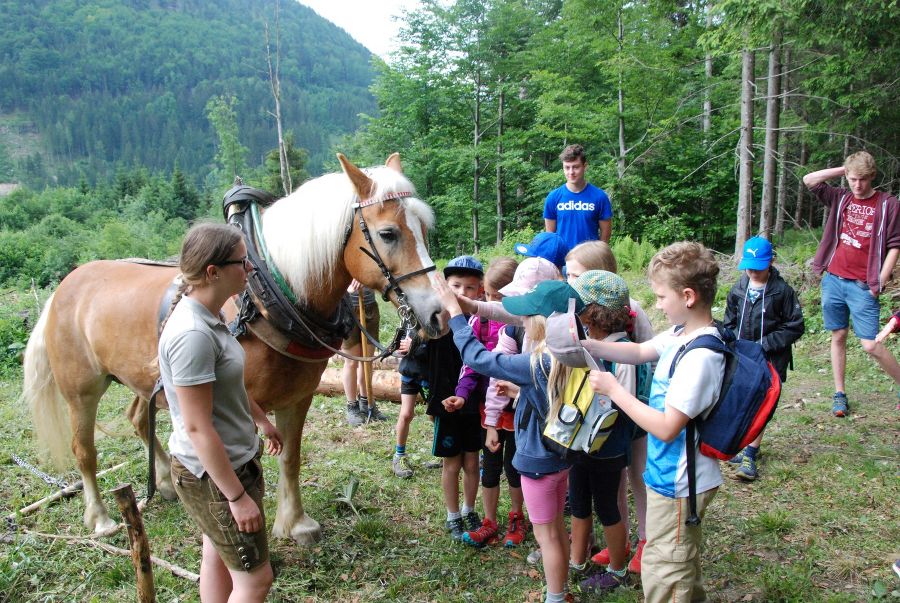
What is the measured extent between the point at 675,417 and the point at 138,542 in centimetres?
218

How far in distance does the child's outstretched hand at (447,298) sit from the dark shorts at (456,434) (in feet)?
3.23

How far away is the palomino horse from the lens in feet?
8.68

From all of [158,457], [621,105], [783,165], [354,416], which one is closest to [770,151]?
[783,165]

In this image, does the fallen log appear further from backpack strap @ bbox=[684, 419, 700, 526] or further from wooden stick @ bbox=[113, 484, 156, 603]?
backpack strap @ bbox=[684, 419, 700, 526]

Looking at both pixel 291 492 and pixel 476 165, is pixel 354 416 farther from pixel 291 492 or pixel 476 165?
pixel 476 165

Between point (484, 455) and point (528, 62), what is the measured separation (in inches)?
775

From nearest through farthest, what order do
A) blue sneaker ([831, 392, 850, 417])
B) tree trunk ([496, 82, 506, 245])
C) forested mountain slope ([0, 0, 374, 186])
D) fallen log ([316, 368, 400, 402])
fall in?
blue sneaker ([831, 392, 850, 417])
fallen log ([316, 368, 400, 402])
tree trunk ([496, 82, 506, 245])
forested mountain slope ([0, 0, 374, 186])

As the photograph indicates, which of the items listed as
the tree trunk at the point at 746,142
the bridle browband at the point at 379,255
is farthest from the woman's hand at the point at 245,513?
the tree trunk at the point at 746,142

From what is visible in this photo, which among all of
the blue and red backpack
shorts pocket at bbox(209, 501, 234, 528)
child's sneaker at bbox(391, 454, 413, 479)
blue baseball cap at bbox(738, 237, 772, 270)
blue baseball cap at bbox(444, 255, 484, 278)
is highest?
blue baseball cap at bbox(444, 255, 484, 278)

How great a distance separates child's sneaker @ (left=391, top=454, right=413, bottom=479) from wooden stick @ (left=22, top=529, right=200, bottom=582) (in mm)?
1593

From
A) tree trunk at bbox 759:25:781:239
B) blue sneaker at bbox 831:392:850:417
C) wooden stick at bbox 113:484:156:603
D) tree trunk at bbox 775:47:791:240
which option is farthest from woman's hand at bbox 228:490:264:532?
tree trunk at bbox 775:47:791:240

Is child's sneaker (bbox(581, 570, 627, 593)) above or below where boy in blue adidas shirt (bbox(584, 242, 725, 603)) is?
below

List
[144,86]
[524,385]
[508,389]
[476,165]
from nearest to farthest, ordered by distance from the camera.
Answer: [524,385] → [508,389] → [476,165] → [144,86]

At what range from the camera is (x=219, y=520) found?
1899mm
